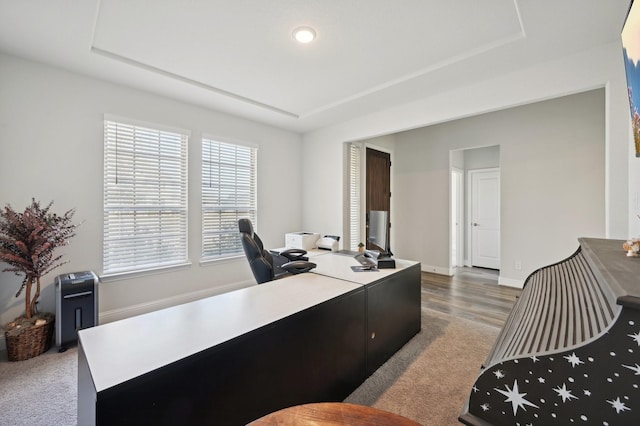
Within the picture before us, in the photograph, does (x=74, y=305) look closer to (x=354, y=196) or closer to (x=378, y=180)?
(x=354, y=196)

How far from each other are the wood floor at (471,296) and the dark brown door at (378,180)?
1.65 m

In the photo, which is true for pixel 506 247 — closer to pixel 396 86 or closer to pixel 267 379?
pixel 396 86

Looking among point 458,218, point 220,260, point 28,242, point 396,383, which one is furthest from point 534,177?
point 28,242

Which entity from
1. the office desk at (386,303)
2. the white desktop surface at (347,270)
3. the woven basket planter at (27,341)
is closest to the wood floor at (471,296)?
the office desk at (386,303)

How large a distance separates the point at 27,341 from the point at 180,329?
2.19m

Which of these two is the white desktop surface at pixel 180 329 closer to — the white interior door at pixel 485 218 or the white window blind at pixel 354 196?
the white window blind at pixel 354 196

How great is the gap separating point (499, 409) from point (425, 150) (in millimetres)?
5171

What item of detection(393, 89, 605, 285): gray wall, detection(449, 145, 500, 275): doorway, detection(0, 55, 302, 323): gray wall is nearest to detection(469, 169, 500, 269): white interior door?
detection(449, 145, 500, 275): doorway

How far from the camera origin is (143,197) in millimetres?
3270

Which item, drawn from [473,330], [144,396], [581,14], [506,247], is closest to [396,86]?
[581,14]

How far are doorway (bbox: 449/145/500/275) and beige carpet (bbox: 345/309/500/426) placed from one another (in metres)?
3.15

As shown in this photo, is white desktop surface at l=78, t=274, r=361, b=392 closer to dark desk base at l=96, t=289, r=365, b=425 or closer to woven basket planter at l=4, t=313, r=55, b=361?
dark desk base at l=96, t=289, r=365, b=425

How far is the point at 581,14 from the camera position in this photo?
6.53 feet

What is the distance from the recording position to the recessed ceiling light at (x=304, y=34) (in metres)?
2.18
